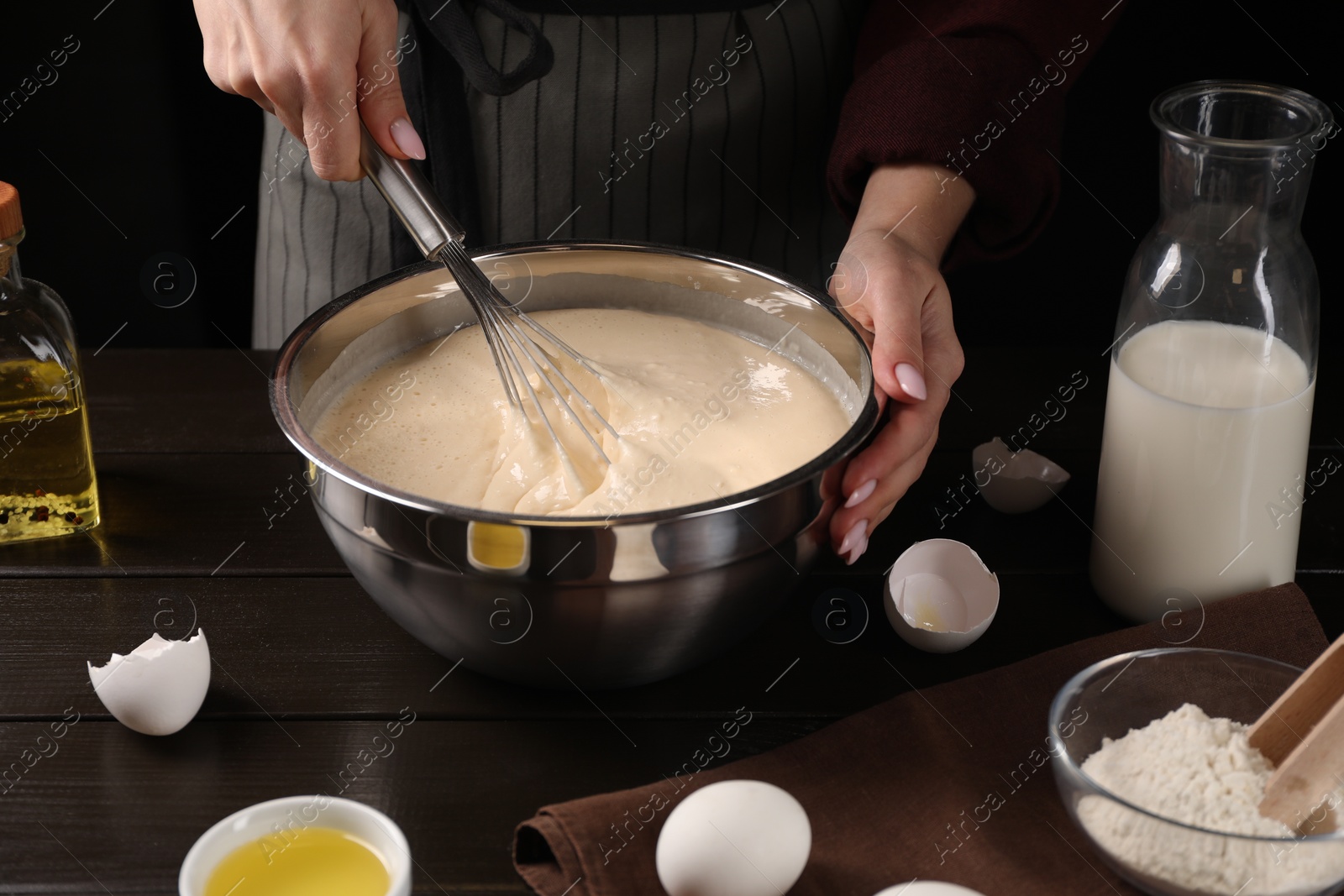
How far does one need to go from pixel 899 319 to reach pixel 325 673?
514 mm

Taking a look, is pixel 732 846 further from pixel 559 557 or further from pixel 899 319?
pixel 899 319

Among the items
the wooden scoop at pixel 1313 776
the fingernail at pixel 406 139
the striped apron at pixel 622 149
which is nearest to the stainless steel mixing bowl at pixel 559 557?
the fingernail at pixel 406 139

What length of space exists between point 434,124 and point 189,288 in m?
1.07

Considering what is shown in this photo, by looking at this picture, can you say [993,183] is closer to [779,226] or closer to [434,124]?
[779,226]

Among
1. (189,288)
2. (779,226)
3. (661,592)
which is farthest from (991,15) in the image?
(189,288)

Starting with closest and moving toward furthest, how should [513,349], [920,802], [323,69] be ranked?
[920,802] → [323,69] → [513,349]

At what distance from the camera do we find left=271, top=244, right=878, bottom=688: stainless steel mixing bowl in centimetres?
74

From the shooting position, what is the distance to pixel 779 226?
147 cm

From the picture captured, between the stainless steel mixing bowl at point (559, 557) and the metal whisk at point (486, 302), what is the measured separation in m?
0.09

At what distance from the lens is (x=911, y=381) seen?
35.6 inches

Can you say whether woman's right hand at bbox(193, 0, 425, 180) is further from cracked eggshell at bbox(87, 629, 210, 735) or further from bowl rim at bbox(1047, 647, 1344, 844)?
bowl rim at bbox(1047, 647, 1344, 844)

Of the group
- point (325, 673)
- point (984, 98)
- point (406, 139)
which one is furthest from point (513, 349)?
point (984, 98)

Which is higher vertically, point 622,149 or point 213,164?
point 622,149

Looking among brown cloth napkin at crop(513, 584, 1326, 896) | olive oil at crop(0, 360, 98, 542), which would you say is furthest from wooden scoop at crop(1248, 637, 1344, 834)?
olive oil at crop(0, 360, 98, 542)
